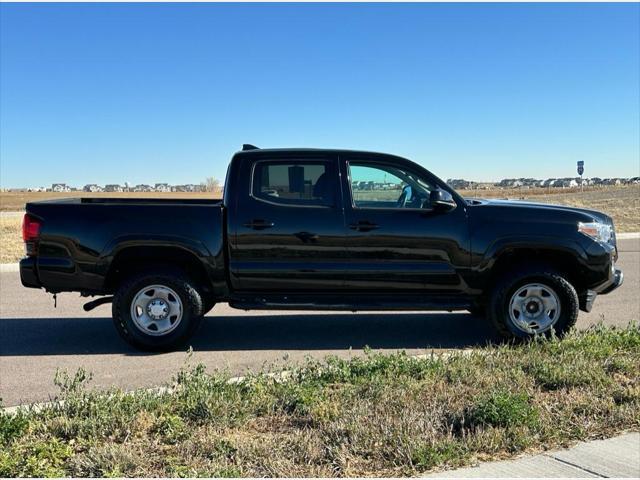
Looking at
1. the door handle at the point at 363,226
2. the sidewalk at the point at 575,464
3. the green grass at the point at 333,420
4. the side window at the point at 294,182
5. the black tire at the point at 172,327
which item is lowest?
the sidewalk at the point at 575,464

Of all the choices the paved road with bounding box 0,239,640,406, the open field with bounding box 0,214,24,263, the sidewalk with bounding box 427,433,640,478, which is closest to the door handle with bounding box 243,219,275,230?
the paved road with bounding box 0,239,640,406

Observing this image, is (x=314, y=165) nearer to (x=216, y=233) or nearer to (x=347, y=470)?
(x=216, y=233)

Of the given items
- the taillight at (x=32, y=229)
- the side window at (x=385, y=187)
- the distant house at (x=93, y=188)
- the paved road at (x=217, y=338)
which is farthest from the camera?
the distant house at (x=93, y=188)

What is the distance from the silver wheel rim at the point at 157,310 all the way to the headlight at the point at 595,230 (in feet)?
13.9

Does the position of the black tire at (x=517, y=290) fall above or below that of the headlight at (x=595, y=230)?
below

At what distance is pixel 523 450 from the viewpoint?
345cm

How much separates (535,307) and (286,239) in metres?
2.68

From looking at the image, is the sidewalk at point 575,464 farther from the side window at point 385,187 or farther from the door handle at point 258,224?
the door handle at point 258,224

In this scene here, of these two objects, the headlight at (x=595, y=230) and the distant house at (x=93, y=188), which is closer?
the headlight at (x=595, y=230)

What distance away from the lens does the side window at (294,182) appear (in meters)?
6.28

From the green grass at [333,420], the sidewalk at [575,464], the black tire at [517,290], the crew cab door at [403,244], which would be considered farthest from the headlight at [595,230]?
the sidewalk at [575,464]

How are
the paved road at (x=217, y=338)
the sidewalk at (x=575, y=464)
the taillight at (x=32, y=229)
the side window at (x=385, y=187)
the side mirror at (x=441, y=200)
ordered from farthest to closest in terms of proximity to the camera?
the side window at (x=385, y=187) < the taillight at (x=32, y=229) < the side mirror at (x=441, y=200) < the paved road at (x=217, y=338) < the sidewalk at (x=575, y=464)

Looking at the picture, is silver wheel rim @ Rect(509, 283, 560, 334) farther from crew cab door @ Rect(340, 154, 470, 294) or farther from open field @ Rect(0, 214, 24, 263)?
open field @ Rect(0, 214, 24, 263)

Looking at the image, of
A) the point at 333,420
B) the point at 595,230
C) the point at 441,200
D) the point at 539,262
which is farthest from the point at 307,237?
the point at 595,230
